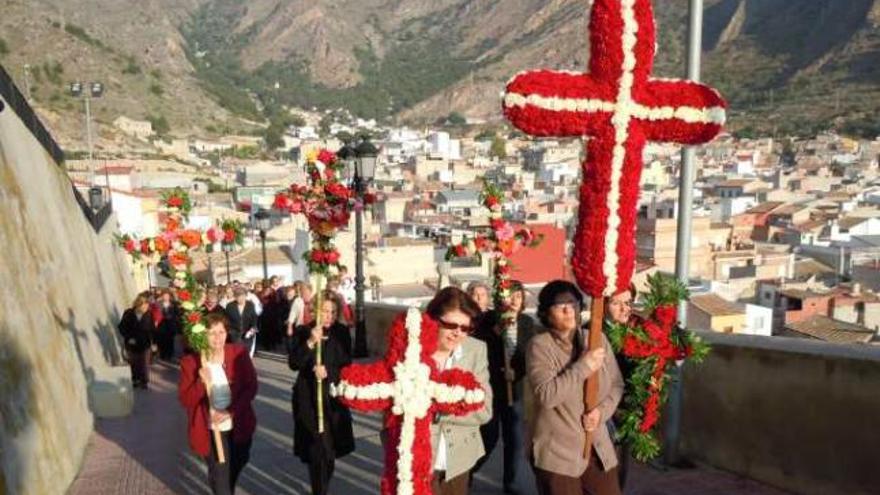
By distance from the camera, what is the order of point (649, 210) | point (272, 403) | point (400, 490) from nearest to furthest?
A: point (400, 490)
point (272, 403)
point (649, 210)

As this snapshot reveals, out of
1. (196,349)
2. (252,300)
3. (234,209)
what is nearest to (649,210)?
(234,209)

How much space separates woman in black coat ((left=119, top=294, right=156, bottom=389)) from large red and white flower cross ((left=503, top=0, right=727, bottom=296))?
8609 mm

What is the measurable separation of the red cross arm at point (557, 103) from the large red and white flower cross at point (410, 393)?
1003mm

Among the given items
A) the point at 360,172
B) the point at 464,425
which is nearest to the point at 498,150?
the point at 360,172

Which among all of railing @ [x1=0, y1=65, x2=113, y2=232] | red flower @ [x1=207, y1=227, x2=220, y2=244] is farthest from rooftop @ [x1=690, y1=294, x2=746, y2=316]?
red flower @ [x1=207, y1=227, x2=220, y2=244]

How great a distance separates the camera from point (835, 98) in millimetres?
118500

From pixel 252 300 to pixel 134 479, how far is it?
6574 millimetres

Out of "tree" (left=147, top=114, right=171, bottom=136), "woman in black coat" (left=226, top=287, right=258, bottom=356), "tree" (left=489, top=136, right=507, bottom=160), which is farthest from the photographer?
"tree" (left=489, top=136, right=507, bottom=160)

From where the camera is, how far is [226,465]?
5.21 meters

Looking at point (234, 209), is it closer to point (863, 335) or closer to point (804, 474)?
point (863, 335)

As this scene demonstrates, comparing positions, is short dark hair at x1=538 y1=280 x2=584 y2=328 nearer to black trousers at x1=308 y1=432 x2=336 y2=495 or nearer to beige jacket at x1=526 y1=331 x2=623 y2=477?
beige jacket at x1=526 y1=331 x2=623 y2=477

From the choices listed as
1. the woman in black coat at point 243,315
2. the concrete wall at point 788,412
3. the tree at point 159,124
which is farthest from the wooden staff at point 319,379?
the tree at point 159,124

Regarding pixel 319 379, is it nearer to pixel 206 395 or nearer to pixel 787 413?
pixel 206 395

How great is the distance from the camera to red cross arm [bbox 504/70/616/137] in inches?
142
